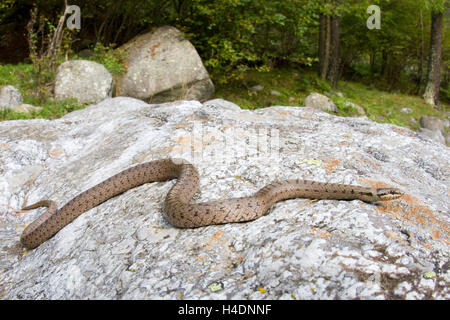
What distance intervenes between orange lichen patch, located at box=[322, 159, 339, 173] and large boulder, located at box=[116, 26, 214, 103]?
7967mm

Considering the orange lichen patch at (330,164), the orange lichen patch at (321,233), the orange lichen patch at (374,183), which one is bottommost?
the orange lichen patch at (374,183)

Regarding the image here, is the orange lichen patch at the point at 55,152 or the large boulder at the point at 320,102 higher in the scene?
the orange lichen patch at the point at 55,152

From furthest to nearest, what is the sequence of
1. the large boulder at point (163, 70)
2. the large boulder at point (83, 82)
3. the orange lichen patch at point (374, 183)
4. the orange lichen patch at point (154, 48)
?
the orange lichen patch at point (154, 48)
the large boulder at point (163, 70)
the large boulder at point (83, 82)
the orange lichen patch at point (374, 183)

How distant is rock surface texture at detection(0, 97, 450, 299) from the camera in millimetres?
2578

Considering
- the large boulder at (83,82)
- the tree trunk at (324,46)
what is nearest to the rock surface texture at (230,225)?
the large boulder at (83,82)

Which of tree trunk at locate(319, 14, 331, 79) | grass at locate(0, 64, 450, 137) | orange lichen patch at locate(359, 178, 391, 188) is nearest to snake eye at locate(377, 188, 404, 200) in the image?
orange lichen patch at locate(359, 178, 391, 188)

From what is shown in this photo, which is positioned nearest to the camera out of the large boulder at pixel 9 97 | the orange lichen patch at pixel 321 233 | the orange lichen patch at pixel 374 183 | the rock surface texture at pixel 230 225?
the rock surface texture at pixel 230 225

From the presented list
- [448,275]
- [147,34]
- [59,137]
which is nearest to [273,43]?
[147,34]

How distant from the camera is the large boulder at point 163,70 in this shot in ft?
40.1

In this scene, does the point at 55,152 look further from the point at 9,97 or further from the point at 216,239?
the point at 9,97

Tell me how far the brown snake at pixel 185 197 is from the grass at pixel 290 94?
7.05 m

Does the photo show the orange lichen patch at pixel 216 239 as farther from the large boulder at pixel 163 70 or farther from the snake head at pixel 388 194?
the large boulder at pixel 163 70

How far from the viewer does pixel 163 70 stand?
12398 mm
